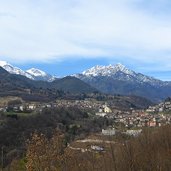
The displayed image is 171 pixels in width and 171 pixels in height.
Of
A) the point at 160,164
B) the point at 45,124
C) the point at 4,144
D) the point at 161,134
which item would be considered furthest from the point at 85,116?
the point at 160,164

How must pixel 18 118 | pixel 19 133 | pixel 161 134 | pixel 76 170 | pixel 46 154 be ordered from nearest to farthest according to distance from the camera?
1. pixel 46 154
2. pixel 76 170
3. pixel 161 134
4. pixel 19 133
5. pixel 18 118

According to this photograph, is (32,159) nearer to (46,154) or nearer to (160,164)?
(46,154)

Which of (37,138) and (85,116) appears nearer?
(37,138)

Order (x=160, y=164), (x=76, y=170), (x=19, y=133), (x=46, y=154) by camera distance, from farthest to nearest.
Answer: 1. (x=19, y=133)
2. (x=160, y=164)
3. (x=76, y=170)
4. (x=46, y=154)

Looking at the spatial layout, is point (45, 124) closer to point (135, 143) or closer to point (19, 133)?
point (19, 133)

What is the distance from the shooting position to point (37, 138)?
1972cm

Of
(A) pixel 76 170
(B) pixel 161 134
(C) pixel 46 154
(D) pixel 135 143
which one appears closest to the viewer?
(C) pixel 46 154

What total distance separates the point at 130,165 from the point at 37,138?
67.9 ft

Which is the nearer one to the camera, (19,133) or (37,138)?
(37,138)

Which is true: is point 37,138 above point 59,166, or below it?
above

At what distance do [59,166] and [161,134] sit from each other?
47.2 m

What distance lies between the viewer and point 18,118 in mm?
138875

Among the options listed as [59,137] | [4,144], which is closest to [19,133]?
[4,144]

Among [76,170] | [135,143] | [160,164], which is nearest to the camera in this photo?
[76,170]
